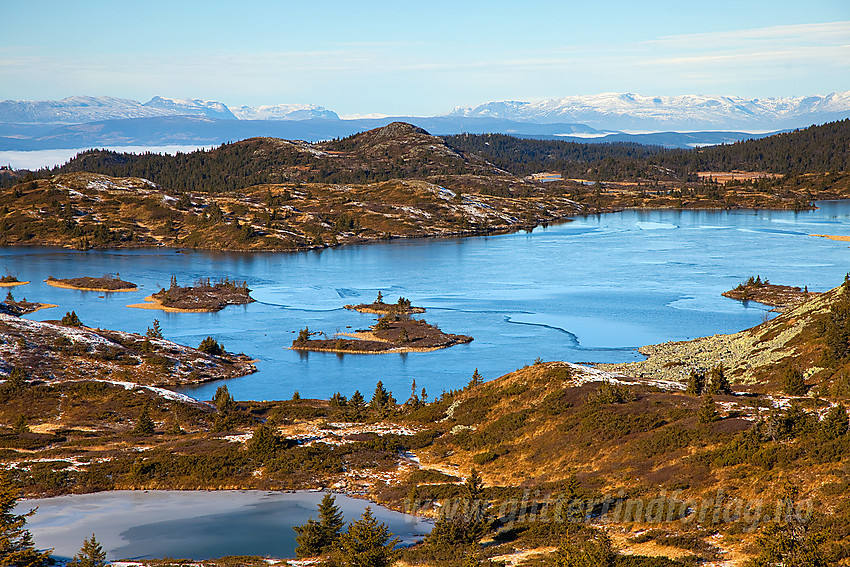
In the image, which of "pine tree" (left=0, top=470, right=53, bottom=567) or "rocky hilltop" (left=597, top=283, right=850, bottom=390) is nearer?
"pine tree" (left=0, top=470, right=53, bottom=567)

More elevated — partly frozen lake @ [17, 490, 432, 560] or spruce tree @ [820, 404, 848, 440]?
spruce tree @ [820, 404, 848, 440]

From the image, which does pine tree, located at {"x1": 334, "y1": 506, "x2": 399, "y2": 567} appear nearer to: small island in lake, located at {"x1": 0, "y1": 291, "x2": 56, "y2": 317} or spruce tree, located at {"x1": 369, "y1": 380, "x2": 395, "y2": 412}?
spruce tree, located at {"x1": 369, "y1": 380, "x2": 395, "y2": 412}

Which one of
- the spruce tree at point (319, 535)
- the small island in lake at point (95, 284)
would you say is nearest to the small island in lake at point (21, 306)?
the small island in lake at point (95, 284)

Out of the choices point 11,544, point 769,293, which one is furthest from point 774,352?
point 11,544

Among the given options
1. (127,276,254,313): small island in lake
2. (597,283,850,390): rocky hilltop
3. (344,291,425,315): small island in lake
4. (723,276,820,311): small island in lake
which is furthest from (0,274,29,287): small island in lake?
(723,276,820,311): small island in lake

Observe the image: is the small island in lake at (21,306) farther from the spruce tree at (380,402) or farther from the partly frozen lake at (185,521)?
the partly frozen lake at (185,521)
